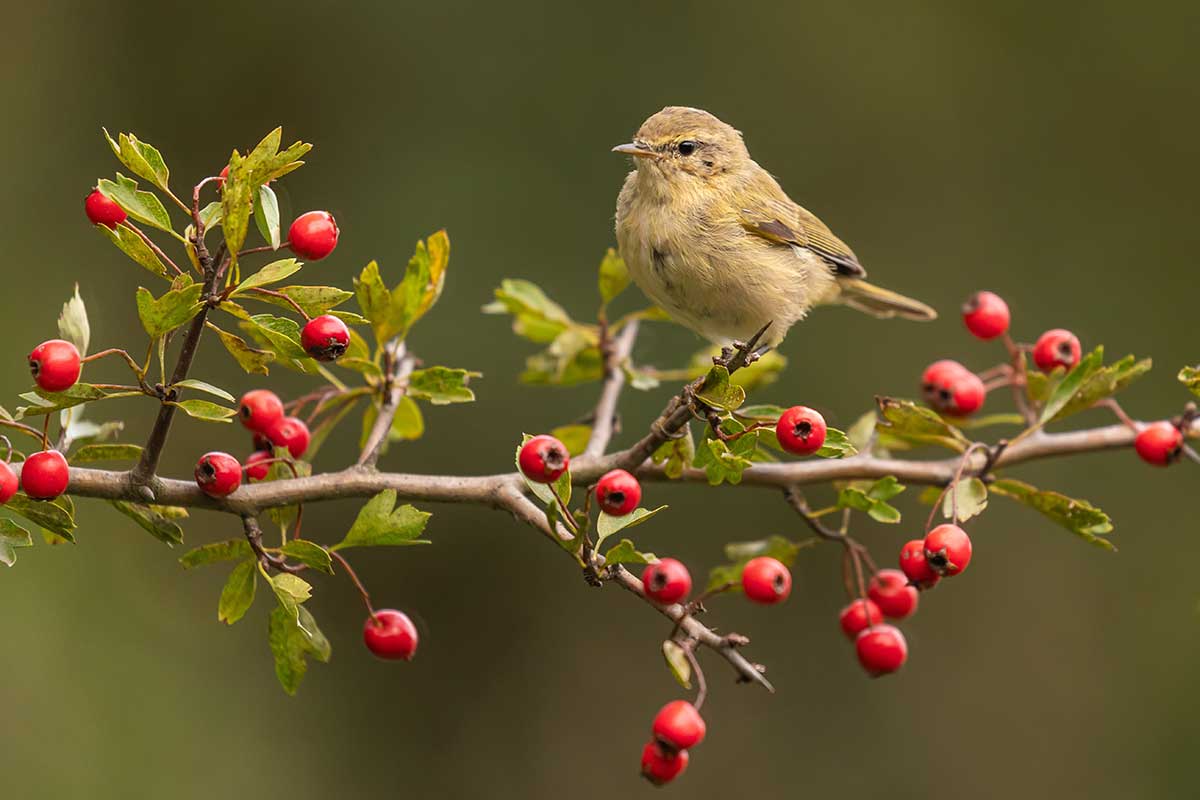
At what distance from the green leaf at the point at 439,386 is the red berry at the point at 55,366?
76 cm

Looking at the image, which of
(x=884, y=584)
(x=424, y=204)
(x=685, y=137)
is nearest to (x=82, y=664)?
(x=424, y=204)

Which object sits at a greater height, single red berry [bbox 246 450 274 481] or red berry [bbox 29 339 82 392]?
red berry [bbox 29 339 82 392]

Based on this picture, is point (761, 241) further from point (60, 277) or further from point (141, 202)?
point (60, 277)

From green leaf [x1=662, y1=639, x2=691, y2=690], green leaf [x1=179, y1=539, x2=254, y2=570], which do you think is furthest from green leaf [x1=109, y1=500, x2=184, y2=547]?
green leaf [x1=662, y1=639, x2=691, y2=690]

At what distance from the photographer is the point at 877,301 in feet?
14.3

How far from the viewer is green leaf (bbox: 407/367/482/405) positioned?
2.65 meters

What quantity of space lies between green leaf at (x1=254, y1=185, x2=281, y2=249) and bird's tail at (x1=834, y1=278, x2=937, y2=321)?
250 cm

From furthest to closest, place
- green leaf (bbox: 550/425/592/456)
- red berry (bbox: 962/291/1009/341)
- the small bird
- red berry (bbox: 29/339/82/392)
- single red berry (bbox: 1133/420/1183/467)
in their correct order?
the small bird, red berry (bbox: 962/291/1009/341), green leaf (bbox: 550/425/592/456), single red berry (bbox: 1133/420/1183/467), red berry (bbox: 29/339/82/392)

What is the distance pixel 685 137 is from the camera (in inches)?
152

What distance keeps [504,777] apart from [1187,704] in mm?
3318

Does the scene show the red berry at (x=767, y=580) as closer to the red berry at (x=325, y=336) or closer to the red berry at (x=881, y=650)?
the red berry at (x=881, y=650)

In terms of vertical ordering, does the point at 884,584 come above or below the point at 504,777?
above

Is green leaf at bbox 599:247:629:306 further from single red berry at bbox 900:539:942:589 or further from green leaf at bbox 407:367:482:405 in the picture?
single red berry at bbox 900:539:942:589

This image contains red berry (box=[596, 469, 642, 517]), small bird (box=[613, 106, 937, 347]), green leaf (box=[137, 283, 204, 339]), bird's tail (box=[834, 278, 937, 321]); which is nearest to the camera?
green leaf (box=[137, 283, 204, 339])
